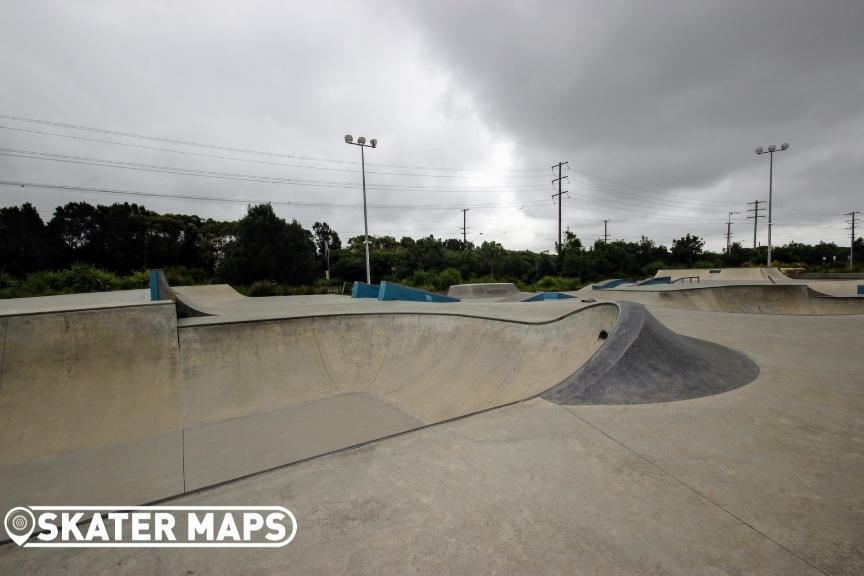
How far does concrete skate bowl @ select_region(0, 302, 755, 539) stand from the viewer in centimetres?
428

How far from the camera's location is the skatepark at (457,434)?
178cm

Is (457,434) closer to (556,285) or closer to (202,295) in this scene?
(202,295)

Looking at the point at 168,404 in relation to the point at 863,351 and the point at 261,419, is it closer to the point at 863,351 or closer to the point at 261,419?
the point at 261,419

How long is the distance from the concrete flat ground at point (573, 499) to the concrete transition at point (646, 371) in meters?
0.30

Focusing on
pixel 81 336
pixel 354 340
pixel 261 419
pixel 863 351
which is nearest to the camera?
pixel 863 351

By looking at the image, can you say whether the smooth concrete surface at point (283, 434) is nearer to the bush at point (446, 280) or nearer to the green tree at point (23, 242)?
the bush at point (446, 280)

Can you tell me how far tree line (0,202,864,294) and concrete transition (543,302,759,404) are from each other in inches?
855

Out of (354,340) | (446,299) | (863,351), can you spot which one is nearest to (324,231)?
(446,299)

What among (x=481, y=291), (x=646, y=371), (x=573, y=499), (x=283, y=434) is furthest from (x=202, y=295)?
(x=573, y=499)

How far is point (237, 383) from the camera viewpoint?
22.5 ft

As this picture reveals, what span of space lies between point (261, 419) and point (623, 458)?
18.0ft

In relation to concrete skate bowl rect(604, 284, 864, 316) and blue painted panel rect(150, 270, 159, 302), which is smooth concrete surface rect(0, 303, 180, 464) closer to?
blue painted panel rect(150, 270, 159, 302)

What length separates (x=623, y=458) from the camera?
2.57m

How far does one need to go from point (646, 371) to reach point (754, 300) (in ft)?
43.8
